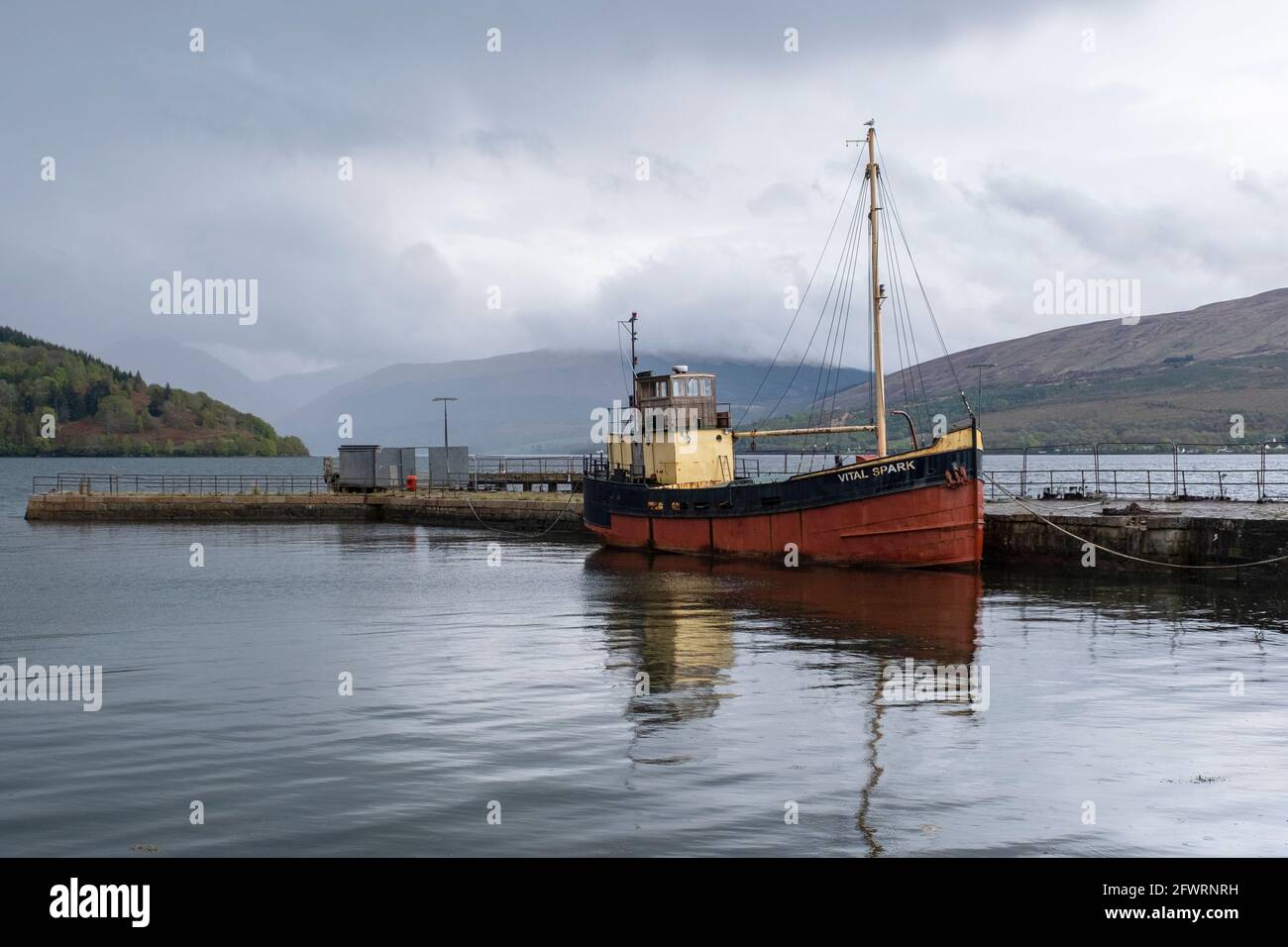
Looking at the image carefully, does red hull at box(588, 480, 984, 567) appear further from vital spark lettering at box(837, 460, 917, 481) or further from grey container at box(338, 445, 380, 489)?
grey container at box(338, 445, 380, 489)

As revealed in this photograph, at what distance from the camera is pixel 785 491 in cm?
3931

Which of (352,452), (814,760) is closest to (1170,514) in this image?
(814,760)

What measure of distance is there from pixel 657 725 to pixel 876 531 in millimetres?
21748

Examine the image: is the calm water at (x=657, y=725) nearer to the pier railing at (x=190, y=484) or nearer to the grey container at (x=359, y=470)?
the grey container at (x=359, y=470)

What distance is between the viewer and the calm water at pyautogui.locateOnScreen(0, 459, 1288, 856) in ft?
38.8

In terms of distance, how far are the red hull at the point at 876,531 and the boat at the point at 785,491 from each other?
0.11ft

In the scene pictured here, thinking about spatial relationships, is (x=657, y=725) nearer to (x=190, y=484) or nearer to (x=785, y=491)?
(x=785, y=491)

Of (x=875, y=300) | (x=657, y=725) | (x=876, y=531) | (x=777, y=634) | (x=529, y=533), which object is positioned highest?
(x=875, y=300)

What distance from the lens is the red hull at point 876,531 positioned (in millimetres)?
35469

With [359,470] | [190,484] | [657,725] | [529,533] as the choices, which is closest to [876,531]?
[657,725]

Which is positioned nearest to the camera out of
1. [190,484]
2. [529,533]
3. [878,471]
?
[878,471]

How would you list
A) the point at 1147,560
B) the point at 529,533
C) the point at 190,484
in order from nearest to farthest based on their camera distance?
the point at 1147,560
the point at 529,533
the point at 190,484
